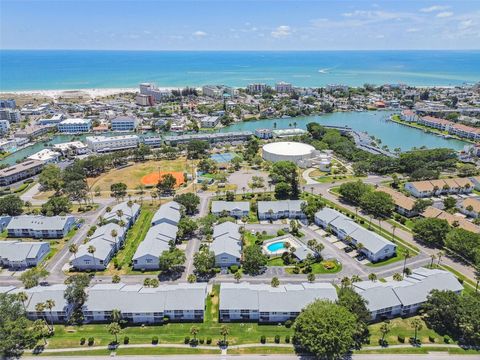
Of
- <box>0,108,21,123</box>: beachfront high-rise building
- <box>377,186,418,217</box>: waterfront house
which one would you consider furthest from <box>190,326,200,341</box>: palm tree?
<box>0,108,21,123</box>: beachfront high-rise building

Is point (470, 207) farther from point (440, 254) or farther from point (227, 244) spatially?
A: point (227, 244)

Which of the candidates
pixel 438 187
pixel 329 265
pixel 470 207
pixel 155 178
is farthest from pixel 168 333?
pixel 438 187

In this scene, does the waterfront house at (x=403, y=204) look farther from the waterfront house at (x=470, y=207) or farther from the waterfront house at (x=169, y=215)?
the waterfront house at (x=169, y=215)

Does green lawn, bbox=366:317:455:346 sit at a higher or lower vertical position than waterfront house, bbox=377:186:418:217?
lower

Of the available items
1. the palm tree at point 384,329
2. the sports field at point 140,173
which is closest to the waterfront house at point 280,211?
the sports field at point 140,173

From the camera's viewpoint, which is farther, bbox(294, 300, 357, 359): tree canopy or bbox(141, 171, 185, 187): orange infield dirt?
bbox(141, 171, 185, 187): orange infield dirt

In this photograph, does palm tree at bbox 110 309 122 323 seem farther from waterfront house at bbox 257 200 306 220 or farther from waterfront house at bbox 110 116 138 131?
waterfront house at bbox 110 116 138 131
